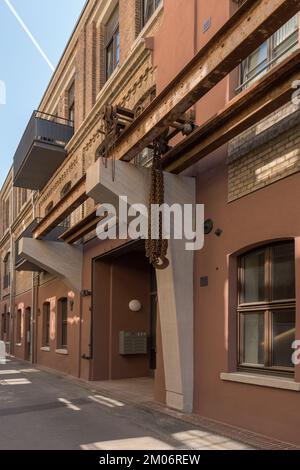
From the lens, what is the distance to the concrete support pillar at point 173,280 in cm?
854

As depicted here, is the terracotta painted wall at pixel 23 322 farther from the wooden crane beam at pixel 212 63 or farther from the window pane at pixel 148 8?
the wooden crane beam at pixel 212 63

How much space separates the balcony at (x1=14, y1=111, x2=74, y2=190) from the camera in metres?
17.2

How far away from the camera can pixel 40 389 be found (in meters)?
12.4

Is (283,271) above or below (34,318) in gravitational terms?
above

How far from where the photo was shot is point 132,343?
1384 centimetres

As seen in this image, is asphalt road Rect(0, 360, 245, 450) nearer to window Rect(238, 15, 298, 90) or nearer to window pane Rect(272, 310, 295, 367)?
window pane Rect(272, 310, 295, 367)

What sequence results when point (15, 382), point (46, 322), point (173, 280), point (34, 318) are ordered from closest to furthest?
point (173, 280), point (15, 382), point (46, 322), point (34, 318)

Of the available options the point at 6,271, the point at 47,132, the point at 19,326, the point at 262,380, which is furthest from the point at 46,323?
the point at 262,380

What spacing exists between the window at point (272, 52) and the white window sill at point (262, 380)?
431 cm

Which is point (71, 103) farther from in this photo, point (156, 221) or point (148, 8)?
point (156, 221)

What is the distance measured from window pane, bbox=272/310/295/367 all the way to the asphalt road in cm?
122

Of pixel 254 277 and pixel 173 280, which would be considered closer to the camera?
pixel 254 277

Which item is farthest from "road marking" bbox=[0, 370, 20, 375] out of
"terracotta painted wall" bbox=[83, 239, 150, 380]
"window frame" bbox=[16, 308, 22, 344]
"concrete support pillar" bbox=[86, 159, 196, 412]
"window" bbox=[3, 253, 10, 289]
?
"window" bbox=[3, 253, 10, 289]

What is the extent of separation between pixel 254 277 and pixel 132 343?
689 centimetres
